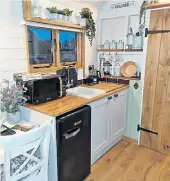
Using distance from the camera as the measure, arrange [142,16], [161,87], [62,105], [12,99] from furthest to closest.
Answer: [142,16], [161,87], [62,105], [12,99]

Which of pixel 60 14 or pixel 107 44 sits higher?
pixel 60 14

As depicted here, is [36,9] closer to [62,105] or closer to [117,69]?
[62,105]

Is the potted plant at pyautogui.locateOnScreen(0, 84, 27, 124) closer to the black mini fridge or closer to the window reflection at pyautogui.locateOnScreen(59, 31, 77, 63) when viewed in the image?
the black mini fridge

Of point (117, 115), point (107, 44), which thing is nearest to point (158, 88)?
point (117, 115)

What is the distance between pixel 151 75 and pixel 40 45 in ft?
5.14

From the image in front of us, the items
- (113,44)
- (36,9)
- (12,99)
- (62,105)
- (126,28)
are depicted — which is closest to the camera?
(12,99)

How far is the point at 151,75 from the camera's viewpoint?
8.05ft

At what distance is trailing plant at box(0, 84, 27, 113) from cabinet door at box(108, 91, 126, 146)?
3.83 feet

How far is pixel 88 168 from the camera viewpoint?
2.10 metres

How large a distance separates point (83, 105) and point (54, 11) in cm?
120

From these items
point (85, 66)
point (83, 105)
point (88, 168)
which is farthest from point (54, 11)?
point (88, 168)

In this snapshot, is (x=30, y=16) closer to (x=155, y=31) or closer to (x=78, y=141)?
(x=78, y=141)

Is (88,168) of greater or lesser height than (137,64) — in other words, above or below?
below

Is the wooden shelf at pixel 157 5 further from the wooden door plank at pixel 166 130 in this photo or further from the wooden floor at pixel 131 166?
the wooden floor at pixel 131 166
